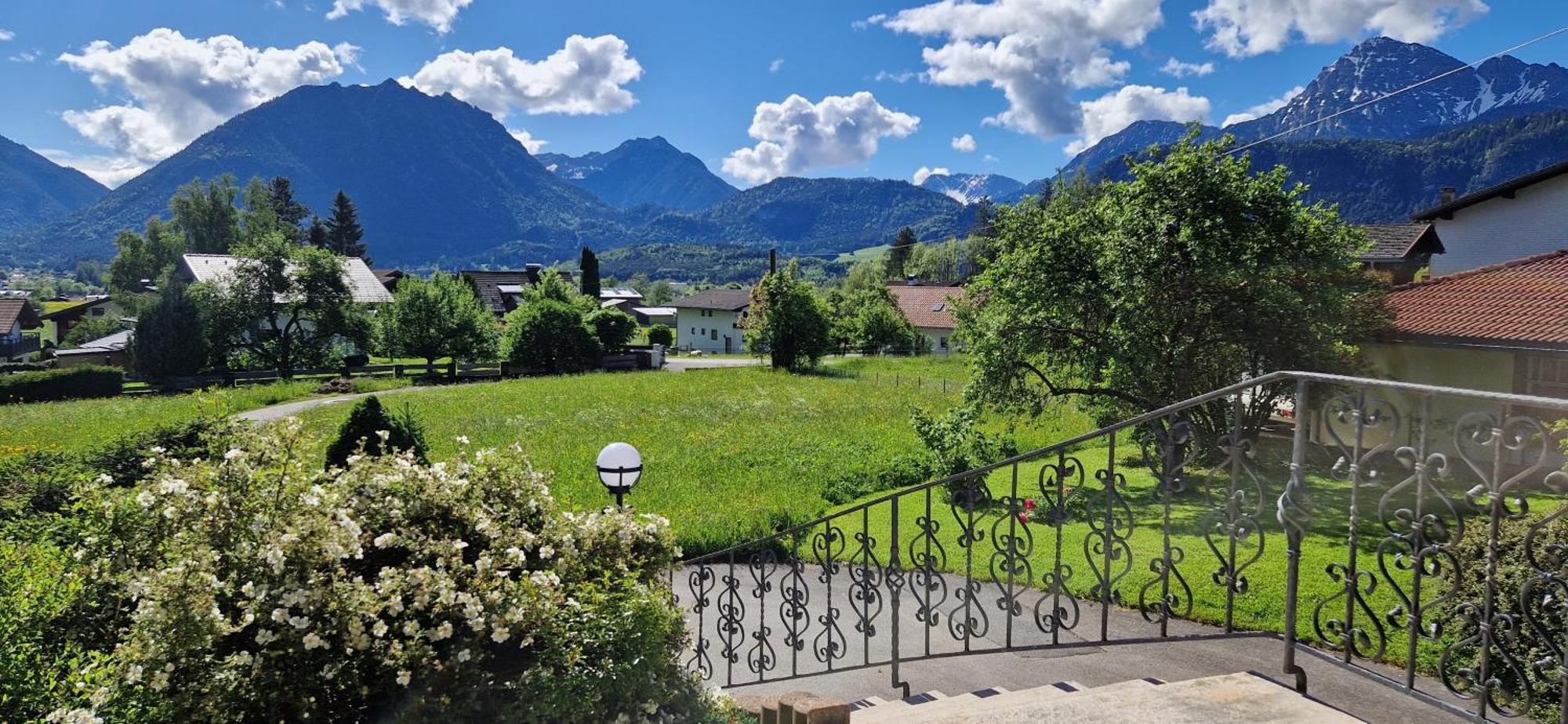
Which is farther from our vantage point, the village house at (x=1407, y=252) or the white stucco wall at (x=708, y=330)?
the white stucco wall at (x=708, y=330)

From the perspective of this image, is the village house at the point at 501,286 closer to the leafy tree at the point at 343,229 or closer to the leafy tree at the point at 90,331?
the leafy tree at the point at 343,229

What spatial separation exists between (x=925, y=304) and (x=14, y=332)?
196 feet

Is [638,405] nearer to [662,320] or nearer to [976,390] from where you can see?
[976,390]

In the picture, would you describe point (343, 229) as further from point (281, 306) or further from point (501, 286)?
point (281, 306)

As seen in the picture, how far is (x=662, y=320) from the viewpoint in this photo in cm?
9350

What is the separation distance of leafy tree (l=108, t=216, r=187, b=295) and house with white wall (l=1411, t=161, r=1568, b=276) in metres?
67.5

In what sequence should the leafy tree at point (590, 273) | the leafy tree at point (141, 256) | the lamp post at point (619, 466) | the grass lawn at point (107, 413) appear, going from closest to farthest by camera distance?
the lamp post at point (619, 466) → the grass lawn at point (107, 413) → the leafy tree at point (141, 256) → the leafy tree at point (590, 273)

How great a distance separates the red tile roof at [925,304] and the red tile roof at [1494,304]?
1538 inches

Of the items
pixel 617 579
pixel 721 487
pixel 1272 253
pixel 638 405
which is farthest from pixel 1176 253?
pixel 638 405

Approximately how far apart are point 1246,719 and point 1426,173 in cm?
19529

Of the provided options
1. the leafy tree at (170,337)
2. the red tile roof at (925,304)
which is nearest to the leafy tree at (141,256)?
the leafy tree at (170,337)

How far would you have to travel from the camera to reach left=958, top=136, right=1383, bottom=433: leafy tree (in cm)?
1288

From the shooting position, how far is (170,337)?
1375 inches

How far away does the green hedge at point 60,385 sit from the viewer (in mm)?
29391
